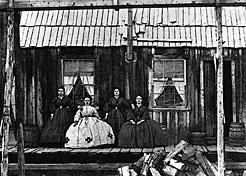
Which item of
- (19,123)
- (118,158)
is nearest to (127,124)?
(118,158)

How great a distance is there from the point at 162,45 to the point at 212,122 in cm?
284

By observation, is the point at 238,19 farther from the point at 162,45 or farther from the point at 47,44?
the point at 47,44

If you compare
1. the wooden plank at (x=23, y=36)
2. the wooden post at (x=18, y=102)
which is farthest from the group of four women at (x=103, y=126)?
the wooden post at (x=18, y=102)

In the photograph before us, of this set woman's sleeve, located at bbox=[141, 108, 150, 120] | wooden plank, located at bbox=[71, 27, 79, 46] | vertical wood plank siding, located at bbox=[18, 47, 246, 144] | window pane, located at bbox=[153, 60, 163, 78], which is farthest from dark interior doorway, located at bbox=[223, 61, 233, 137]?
wooden plank, located at bbox=[71, 27, 79, 46]

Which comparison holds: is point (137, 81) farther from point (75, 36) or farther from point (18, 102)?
point (18, 102)

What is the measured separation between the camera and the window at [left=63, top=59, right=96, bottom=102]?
549 inches

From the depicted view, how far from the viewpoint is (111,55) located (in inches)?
546

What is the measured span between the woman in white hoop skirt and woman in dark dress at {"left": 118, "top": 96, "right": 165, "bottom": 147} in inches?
17.4

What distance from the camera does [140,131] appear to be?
12.9 meters

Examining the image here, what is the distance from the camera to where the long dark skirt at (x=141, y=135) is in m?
12.8

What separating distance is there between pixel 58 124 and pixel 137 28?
384 centimetres

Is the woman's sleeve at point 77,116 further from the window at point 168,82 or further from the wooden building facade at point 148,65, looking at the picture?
the window at point 168,82

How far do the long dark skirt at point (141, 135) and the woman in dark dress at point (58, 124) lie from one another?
69.0 inches

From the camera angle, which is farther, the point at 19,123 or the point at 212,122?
the point at 212,122
